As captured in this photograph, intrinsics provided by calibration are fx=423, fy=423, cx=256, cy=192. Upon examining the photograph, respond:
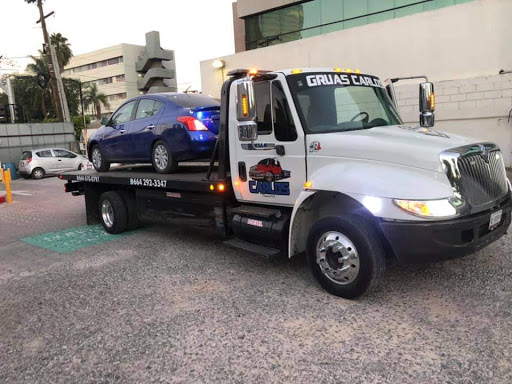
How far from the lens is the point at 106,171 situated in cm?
835

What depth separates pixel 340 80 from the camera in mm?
4836

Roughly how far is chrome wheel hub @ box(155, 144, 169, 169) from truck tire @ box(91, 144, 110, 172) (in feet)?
6.21

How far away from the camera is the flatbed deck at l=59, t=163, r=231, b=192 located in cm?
560

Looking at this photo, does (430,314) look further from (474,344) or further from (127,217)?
(127,217)

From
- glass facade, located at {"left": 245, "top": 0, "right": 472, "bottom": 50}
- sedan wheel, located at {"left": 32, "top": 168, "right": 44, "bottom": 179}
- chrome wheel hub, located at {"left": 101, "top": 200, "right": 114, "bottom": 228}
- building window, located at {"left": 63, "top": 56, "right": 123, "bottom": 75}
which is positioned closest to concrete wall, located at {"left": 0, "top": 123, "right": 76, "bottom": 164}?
sedan wheel, located at {"left": 32, "top": 168, "right": 44, "bottom": 179}

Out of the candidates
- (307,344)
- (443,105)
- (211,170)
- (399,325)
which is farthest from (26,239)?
(443,105)

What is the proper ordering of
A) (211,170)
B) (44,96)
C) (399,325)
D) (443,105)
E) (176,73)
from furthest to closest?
(176,73) < (44,96) < (443,105) < (211,170) < (399,325)

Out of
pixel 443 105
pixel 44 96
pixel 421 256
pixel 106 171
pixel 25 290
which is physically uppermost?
pixel 44 96

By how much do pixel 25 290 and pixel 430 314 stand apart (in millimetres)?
4461

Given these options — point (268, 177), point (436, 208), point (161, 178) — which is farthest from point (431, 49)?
point (436, 208)

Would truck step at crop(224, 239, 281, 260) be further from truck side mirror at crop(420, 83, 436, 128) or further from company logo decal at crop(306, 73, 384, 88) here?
truck side mirror at crop(420, 83, 436, 128)

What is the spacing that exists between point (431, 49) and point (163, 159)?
31.8ft

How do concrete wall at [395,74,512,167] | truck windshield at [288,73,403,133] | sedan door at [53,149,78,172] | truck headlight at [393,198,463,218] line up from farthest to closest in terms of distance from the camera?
sedan door at [53,149,78,172]
concrete wall at [395,74,512,167]
truck windshield at [288,73,403,133]
truck headlight at [393,198,463,218]

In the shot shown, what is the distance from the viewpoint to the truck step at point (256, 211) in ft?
15.8
